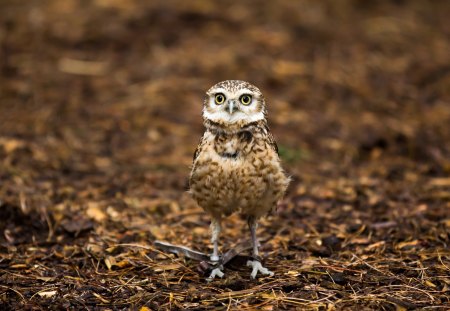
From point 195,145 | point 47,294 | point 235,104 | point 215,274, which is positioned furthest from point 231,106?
point 195,145

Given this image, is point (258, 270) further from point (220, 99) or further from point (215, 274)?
point (220, 99)

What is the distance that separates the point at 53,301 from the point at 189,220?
2.00 metres

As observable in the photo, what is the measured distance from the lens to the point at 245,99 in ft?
16.1

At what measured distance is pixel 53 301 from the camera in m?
4.35

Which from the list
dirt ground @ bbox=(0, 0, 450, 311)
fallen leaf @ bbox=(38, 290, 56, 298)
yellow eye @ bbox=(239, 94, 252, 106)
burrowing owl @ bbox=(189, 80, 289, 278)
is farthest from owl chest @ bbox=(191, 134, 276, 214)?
fallen leaf @ bbox=(38, 290, 56, 298)

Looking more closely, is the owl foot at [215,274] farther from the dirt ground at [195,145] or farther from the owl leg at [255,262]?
the owl leg at [255,262]

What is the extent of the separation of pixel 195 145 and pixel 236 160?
340 centimetres

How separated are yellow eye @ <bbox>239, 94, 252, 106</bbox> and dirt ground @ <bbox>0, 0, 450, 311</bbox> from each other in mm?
→ 1255

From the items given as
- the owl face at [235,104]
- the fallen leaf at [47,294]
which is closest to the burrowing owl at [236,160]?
the owl face at [235,104]

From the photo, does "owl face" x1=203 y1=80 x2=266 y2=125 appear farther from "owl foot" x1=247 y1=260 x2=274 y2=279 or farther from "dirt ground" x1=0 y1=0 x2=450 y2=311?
"dirt ground" x1=0 y1=0 x2=450 y2=311

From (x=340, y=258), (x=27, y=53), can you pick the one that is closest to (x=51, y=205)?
(x=340, y=258)

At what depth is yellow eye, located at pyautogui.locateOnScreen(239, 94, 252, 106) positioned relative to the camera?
16.0ft

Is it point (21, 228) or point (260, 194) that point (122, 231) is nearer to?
point (21, 228)

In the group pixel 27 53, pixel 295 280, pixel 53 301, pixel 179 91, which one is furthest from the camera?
pixel 27 53
